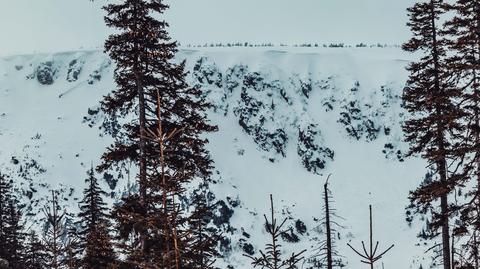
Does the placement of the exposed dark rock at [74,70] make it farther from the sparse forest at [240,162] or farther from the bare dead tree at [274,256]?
the bare dead tree at [274,256]

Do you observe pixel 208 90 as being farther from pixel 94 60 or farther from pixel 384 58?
pixel 384 58

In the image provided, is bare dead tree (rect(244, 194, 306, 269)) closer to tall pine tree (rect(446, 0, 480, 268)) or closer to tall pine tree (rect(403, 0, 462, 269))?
tall pine tree (rect(446, 0, 480, 268))

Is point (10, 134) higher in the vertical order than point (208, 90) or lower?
lower

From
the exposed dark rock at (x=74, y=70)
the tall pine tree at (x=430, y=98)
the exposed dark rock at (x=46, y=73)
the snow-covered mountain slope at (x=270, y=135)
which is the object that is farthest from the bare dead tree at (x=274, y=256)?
the exposed dark rock at (x=46, y=73)

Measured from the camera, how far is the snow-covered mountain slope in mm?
103875

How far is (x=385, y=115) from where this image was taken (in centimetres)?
14075

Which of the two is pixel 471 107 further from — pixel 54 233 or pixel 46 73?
pixel 46 73

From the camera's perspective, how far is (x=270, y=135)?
139250mm

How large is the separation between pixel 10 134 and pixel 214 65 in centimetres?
5674

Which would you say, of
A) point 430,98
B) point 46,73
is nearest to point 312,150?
point 46,73

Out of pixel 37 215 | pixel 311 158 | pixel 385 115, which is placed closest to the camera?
pixel 37 215

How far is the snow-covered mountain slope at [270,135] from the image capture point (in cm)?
10388

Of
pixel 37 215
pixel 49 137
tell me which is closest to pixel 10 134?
pixel 49 137

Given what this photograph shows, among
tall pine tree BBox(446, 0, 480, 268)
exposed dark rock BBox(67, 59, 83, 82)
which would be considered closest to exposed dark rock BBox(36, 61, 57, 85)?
exposed dark rock BBox(67, 59, 83, 82)
